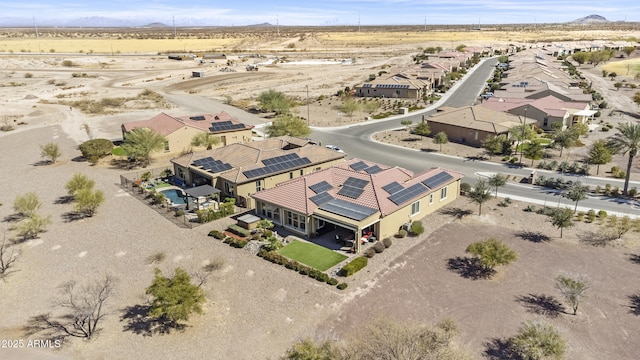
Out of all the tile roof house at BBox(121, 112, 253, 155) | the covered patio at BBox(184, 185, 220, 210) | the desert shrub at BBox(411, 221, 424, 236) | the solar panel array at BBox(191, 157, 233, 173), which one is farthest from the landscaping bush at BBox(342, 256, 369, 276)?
the tile roof house at BBox(121, 112, 253, 155)

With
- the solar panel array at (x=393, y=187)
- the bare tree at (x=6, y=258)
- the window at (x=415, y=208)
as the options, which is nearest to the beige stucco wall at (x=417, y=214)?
the window at (x=415, y=208)

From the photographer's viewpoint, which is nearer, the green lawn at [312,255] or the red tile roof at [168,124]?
the green lawn at [312,255]

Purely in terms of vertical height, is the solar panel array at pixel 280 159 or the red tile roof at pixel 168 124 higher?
the red tile roof at pixel 168 124

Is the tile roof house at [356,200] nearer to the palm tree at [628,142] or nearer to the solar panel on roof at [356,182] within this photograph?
the solar panel on roof at [356,182]

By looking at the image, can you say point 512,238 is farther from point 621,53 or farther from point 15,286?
point 621,53

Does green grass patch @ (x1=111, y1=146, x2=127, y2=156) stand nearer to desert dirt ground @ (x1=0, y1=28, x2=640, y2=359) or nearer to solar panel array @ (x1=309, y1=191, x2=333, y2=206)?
desert dirt ground @ (x1=0, y1=28, x2=640, y2=359)

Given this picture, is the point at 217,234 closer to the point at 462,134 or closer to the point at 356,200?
the point at 356,200

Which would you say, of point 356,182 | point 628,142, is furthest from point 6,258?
point 628,142

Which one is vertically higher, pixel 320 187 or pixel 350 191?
pixel 320 187
